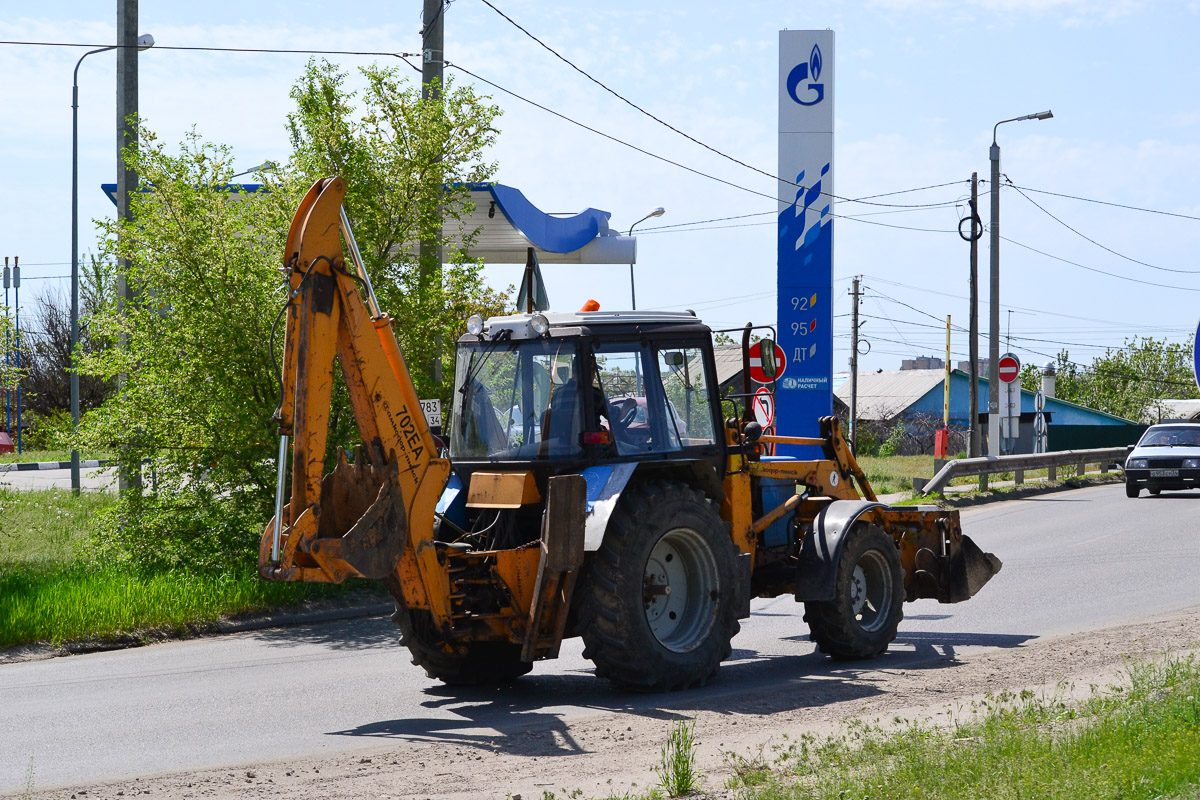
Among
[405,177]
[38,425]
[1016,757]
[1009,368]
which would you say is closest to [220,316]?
[405,177]

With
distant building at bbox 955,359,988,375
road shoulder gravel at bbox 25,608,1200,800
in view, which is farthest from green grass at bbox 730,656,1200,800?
distant building at bbox 955,359,988,375

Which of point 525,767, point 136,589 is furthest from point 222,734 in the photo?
point 136,589

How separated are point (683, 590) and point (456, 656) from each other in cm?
170

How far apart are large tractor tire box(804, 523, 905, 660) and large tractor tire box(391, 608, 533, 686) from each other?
2.35m

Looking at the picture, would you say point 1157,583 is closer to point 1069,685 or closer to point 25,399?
point 1069,685

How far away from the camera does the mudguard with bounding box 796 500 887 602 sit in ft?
32.2

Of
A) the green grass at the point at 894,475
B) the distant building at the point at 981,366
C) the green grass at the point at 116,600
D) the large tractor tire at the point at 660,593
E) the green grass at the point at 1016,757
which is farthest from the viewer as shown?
the distant building at the point at 981,366

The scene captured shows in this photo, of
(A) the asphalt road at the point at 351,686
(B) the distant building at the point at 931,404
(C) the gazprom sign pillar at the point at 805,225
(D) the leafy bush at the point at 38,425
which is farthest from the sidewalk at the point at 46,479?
(B) the distant building at the point at 931,404

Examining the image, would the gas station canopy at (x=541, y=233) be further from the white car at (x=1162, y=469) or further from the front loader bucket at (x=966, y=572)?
the front loader bucket at (x=966, y=572)

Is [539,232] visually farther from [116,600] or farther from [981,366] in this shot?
[981,366]

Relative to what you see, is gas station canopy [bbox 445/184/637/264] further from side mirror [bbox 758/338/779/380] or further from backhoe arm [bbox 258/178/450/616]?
backhoe arm [bbox 258/178/450/616]

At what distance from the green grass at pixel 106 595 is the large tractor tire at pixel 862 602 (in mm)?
5915

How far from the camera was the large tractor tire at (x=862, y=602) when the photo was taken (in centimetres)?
997

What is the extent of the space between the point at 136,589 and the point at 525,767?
6.83 metres
